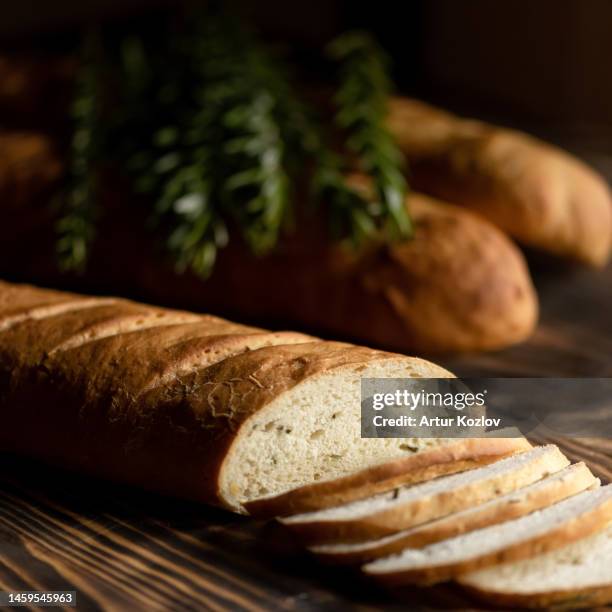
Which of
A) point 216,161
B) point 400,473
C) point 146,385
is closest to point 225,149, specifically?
point 216,161

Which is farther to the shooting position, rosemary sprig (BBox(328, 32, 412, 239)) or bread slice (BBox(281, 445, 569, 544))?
rosemary sprig (BBox(328, 32, 412, 239))

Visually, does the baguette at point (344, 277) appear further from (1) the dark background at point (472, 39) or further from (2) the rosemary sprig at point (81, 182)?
(1) the dark background at point (472, 39)

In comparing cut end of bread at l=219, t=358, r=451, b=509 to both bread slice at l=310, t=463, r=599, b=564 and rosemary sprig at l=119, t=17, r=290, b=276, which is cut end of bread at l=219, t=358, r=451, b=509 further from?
rosemary sprig at l=119, t=17, r=290, b=276

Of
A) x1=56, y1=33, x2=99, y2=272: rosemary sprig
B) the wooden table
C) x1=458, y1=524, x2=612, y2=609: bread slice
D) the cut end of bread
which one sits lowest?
the wooden table

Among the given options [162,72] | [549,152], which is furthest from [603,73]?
[162,72]

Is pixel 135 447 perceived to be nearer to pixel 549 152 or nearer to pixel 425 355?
pixel 425 355

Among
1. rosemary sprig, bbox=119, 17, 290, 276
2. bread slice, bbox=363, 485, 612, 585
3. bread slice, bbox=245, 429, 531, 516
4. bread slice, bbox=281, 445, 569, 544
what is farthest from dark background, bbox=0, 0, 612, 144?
bread slice, bbox=363, 485, 612, 585

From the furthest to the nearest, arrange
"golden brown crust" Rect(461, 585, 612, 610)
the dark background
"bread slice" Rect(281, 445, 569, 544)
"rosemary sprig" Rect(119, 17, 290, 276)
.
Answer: the dark background
"rosemary sprig" Rect(119, 17, 290, 276)
"bread slice" Rect(281, 445, 569, 544)
"golden brown crust" Rect(461, 585, 612, 610)
